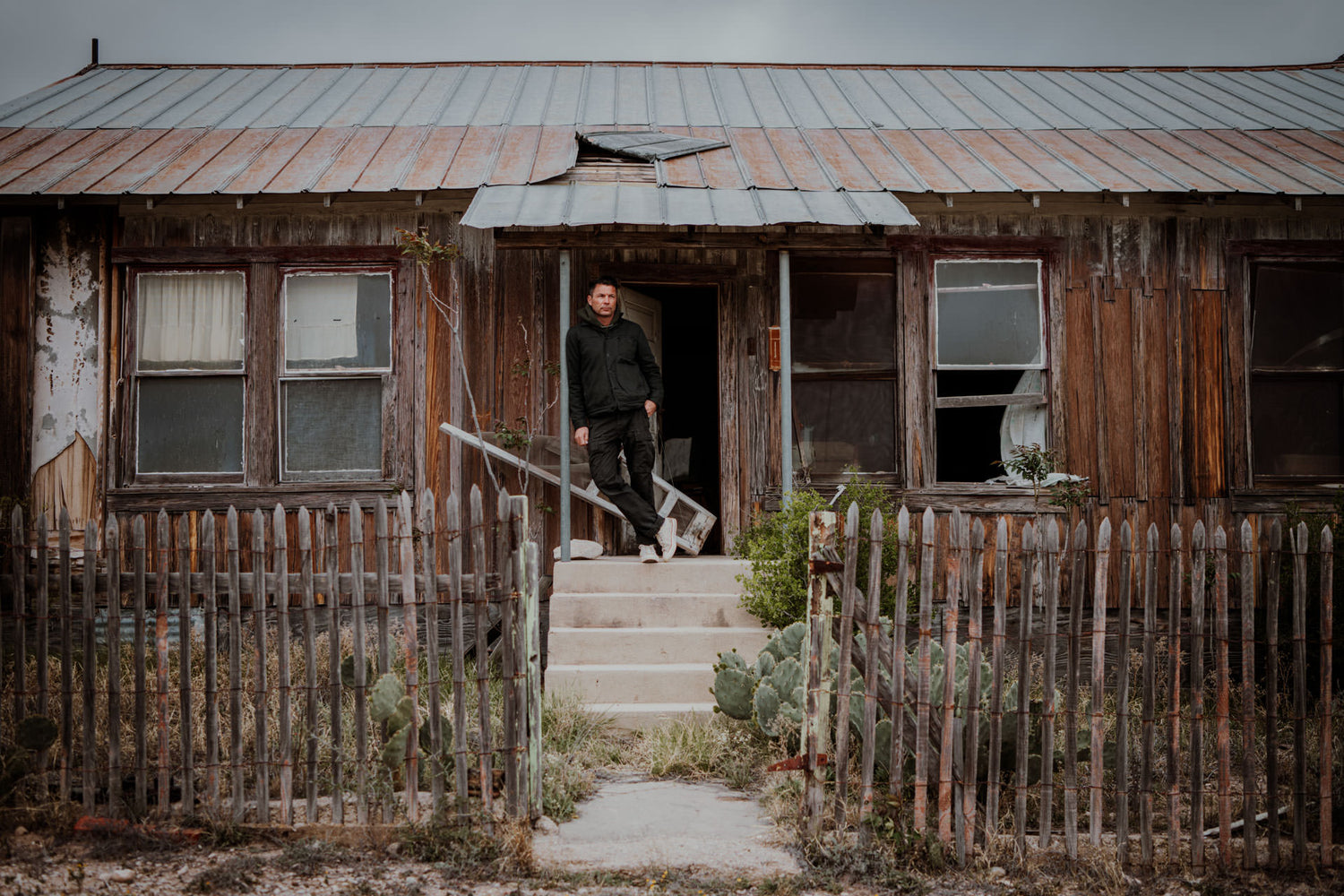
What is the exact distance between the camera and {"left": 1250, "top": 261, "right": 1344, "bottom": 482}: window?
8.27m

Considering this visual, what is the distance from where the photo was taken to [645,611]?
6.73 meters

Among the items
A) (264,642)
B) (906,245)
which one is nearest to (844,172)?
(906,245)

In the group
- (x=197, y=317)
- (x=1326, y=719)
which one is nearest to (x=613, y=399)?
(x=197, y=317)

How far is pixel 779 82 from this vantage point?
11.0 m

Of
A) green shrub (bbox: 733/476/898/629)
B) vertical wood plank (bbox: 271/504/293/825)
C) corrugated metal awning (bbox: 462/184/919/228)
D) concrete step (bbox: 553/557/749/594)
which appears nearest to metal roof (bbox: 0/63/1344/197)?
corrugated metal awning (bbox: 462/184/919/228)

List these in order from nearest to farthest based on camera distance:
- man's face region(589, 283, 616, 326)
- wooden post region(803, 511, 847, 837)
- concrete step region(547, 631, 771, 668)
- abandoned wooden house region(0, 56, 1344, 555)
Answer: wooden post region(803, 511, 847, 837)
concrete step region(547, 631, 771, 668)
man's face region(589, 283, 616, 326)
abandoned wooden house region(0, 56, 1344, 555)

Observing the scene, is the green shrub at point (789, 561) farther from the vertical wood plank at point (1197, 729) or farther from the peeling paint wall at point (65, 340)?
the peeling paint wall at point (65, 340)

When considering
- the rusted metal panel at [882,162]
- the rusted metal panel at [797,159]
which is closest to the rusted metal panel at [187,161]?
the rusted metal panel at [797,159]

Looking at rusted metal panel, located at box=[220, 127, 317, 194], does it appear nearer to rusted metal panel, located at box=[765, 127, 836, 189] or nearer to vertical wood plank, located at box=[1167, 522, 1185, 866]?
rusted metal panel, located at box=[765, 127, 836, 189]

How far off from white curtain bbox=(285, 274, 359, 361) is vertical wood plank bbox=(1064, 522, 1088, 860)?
5.75m

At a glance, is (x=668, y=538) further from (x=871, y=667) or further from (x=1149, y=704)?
(x=1149, y=704)

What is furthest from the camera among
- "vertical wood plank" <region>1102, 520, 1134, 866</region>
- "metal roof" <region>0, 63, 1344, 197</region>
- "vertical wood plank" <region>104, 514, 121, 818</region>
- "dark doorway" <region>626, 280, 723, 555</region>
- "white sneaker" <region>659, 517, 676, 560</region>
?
"dark doorway" <region>626, 280, 723, 555</region>

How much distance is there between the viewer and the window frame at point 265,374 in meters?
7.89

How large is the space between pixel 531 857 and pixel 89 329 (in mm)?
6058
